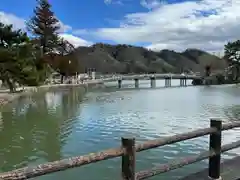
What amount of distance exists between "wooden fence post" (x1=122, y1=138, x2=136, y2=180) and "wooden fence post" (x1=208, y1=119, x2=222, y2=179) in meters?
1.51

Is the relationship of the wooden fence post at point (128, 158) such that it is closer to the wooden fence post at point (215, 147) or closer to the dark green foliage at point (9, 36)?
the wooden fence post at point (215, 147)

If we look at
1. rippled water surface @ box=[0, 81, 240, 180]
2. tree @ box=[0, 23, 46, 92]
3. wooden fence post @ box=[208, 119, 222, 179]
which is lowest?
rippled water surface @ box=[0, 81, 240, 180]

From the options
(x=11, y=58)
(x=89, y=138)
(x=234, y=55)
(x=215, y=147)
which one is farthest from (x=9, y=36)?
(x=234, y=55)

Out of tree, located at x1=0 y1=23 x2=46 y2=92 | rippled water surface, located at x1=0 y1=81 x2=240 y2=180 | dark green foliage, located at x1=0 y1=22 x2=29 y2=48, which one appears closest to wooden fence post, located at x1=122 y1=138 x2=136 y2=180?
rippled water surface, located at x1=0 y1=81 x2=240 y2=180

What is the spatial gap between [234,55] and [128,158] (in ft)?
267

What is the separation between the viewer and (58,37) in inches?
2687

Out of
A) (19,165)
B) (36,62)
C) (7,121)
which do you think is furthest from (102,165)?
(36,62)

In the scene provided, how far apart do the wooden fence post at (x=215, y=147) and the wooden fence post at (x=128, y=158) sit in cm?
151

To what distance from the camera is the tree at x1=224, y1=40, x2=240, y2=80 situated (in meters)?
78.7

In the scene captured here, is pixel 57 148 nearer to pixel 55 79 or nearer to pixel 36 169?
pixel 36 169

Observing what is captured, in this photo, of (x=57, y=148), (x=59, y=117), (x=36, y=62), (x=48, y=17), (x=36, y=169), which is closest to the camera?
(x=36, y=169)

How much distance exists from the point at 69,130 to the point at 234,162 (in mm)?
10470

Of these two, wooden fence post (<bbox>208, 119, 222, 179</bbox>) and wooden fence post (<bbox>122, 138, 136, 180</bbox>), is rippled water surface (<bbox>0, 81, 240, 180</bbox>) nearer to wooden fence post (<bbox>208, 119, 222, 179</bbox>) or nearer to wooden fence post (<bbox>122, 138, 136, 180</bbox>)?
wooden fence post (<bbox>208, 119, 222, 179</bbox>)

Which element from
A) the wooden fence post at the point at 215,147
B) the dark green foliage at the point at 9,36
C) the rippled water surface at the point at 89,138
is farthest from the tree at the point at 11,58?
the wooden fence post at the point at 215,147
